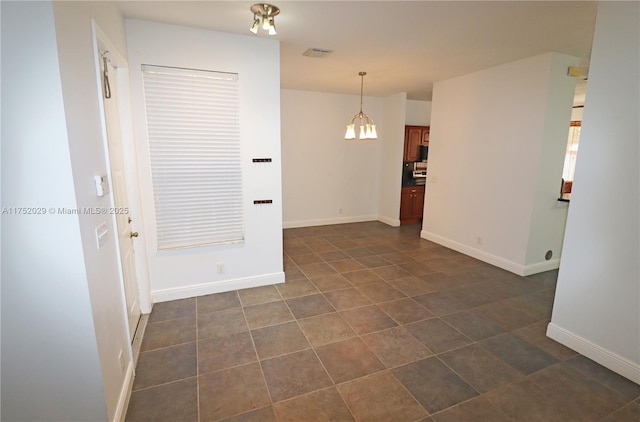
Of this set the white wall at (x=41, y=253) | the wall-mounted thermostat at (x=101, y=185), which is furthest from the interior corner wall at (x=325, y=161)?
the white wall at (x=41, y=253)

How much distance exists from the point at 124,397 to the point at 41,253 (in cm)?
108

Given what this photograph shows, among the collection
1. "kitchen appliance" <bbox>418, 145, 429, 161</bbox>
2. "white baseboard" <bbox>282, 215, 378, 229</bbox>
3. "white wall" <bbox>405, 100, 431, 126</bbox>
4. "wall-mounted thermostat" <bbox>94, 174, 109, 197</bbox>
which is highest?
"white wall" <bbox>405, 100, 431, 126</bbox>

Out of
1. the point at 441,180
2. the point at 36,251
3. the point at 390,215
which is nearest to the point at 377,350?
the point at 36,251

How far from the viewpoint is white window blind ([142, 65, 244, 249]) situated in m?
2.83

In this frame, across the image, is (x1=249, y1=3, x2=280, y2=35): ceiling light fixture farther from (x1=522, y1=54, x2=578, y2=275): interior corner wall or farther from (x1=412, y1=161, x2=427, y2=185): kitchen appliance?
(x1=412, y1=161, x2=427, y2=185): kitchen appliance

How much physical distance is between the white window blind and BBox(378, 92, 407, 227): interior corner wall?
3915 mm

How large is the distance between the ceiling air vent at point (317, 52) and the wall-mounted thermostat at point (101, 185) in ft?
8.37

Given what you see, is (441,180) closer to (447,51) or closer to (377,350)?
(447,51)

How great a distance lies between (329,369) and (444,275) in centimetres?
231

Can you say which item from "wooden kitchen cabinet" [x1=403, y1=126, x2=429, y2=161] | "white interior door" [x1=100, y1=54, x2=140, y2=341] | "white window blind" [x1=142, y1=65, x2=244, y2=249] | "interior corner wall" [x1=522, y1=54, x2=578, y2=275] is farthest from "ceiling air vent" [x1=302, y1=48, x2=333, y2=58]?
"wooden kitchen cabinet" [x1=403, y1=126, x2=429, y2=161]

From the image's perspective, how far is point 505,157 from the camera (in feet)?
13.0

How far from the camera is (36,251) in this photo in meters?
1.30

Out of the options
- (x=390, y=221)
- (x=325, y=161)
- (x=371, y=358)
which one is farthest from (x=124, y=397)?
(x=390, y=221)

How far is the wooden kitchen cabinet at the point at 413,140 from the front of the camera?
635cm
